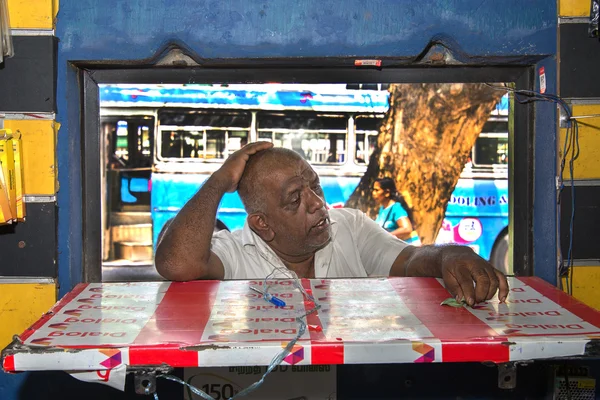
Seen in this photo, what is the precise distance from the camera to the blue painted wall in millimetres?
2398

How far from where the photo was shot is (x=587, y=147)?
7.99ft

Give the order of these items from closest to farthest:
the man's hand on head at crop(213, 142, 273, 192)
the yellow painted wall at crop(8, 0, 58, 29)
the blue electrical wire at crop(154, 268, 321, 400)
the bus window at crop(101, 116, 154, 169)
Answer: the blue electrical wire at crop(154, 268, 321, 400) < the yellow painted wall at crop(8, 0, 58, 29) < the man's hand on head at crop(213, 142, 273, 192) < the bus window at crop(101, 116, 154, 169)

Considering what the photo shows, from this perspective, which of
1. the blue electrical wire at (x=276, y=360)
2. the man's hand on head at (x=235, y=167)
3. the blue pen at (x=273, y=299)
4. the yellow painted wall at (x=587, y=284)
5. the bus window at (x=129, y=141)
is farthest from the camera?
A: the bus window at (x=129, y=141)

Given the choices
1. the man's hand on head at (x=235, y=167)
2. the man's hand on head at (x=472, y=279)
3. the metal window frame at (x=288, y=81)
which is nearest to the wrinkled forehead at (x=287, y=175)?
the man's hand on head at (x=235, y=167)

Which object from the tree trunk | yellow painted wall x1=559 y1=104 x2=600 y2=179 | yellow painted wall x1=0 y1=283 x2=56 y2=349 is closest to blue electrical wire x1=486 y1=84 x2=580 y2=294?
yellow painted wall x1=559 y1=104 x2=600 y2=179

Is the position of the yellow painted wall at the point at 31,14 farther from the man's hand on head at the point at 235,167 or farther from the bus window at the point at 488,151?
the bus window at the point at 488,151

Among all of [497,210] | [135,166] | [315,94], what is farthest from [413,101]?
[135,166]

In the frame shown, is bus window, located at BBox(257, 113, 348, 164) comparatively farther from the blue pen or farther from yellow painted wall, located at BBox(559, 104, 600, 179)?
the blue pen

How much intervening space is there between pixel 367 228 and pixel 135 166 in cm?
499

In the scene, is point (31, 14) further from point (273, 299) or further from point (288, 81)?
point (273, 299)

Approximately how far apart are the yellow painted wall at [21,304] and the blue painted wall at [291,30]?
6.3 inches

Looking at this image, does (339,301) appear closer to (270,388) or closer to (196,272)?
(270,388)

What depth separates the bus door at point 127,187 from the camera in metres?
7.36

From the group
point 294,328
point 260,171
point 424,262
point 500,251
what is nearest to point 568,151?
point 424,262
